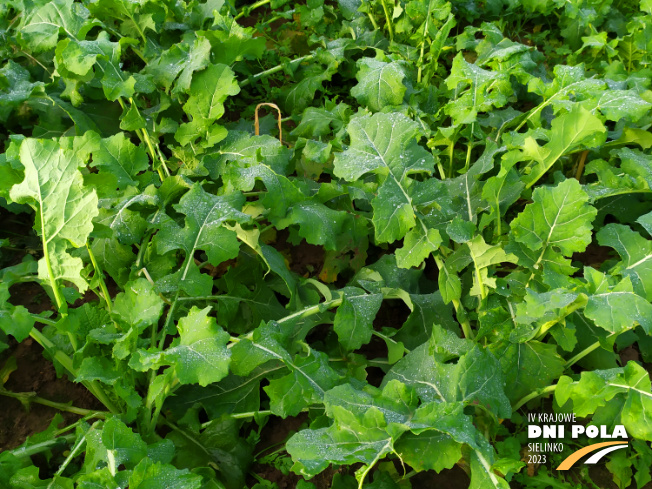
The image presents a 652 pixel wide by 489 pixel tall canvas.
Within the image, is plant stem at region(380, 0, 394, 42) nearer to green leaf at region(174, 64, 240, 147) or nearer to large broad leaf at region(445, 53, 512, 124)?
large broad leaf at region(445, 53, 512, 124)

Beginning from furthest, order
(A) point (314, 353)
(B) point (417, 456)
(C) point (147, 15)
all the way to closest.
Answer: (C) point (147, 15), (A) point (314, 353), (B) point (417, 456)

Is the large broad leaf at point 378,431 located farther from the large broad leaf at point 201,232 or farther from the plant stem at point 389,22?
the plant stem at point 389,22

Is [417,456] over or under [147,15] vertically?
under

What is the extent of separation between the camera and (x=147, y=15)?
9.57ft

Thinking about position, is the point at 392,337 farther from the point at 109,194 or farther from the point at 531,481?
the point at 109,194

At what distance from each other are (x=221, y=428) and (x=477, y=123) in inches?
70.6

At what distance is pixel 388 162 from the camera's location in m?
2.26

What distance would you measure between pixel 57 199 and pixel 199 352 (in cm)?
74

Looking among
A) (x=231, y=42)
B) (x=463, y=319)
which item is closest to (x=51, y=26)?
(x=231, y=42)

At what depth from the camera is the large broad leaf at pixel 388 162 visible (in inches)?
83.0

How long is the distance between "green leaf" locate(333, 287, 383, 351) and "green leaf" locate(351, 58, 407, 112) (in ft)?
3.89

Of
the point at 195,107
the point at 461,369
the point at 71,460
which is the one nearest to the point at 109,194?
the point at 195,107

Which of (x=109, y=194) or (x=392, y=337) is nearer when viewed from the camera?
(x=109, y=194)

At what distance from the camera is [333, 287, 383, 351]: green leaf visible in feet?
6.68
